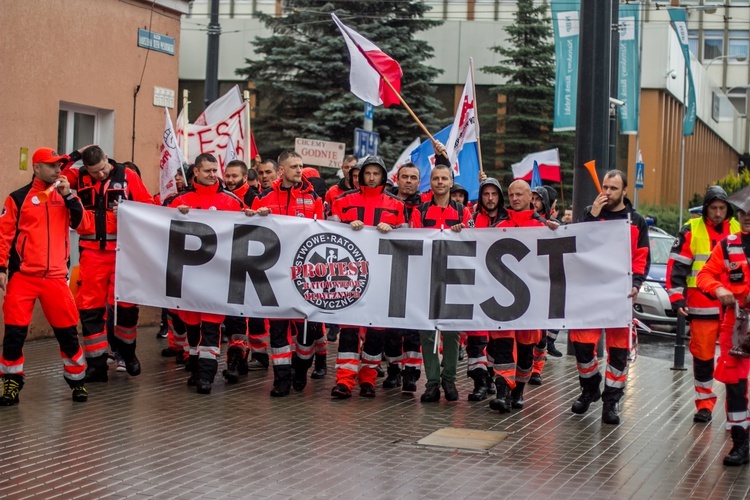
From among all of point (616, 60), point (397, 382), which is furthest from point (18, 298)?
point (616, 60)

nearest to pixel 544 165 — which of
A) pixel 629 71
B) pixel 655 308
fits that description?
pixel 655 308

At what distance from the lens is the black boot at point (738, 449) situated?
27.1 ft

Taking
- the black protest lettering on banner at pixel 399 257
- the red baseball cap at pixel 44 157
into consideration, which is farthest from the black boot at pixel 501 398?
the red baseball cap at pixel 44 157

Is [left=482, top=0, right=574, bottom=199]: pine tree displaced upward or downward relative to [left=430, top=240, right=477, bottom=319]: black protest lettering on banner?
upward

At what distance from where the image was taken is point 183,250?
36.4 ft

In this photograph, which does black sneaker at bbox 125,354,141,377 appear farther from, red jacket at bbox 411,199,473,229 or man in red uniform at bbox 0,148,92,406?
red jacket at bbox 411,199,473,229

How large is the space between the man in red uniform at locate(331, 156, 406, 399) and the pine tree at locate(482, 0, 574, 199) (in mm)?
29355

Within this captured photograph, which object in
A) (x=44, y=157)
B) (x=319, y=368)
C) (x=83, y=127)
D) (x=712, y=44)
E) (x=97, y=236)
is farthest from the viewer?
(x=712, y=44)

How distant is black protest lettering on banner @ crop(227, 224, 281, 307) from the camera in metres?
10.9

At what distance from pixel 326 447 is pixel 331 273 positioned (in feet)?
8.55

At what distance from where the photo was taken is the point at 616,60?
1772 cm

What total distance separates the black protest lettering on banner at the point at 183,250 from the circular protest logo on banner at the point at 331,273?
36.2 inches

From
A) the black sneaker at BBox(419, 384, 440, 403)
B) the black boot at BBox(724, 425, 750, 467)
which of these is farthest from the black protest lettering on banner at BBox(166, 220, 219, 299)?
the black boot at BBox(724, 425, 750, 467)

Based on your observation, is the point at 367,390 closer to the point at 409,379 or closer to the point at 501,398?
the point at 409,379
